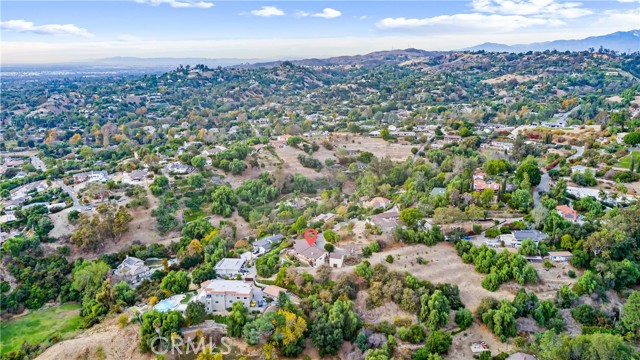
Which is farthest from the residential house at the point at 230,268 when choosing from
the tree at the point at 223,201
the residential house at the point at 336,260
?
the tree at the point at 223,201

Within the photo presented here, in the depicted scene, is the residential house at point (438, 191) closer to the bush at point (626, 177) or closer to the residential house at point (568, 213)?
the residential house at point (568, 213)

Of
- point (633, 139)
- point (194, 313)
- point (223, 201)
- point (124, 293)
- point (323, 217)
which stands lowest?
point (124, 293)

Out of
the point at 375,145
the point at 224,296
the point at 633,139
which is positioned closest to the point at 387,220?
the point at 224,296

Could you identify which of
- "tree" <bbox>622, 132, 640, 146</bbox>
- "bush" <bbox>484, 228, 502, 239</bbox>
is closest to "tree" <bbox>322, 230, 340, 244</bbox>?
"bush" <bbox>484, 228, 502, 239</bbox>

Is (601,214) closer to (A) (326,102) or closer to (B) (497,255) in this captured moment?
(B) (497,255)

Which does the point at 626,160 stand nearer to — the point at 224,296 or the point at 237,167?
the point at 224,296

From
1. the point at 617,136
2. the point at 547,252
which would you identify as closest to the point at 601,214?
the point at 547,252
